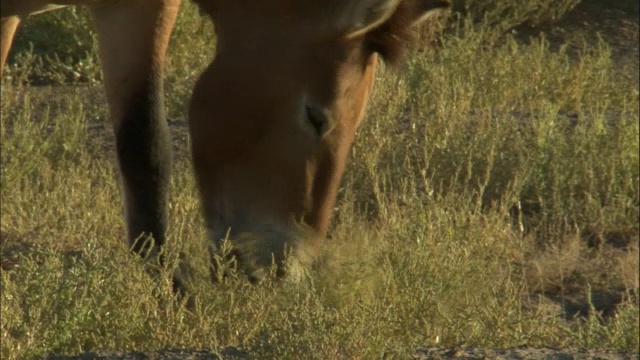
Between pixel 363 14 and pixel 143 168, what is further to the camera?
pixel 143 168

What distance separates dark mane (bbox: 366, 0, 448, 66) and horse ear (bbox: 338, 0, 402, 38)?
0.15 feet

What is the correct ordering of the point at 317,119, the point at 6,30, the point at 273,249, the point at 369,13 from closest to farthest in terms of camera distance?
the point at 369,13
the point at 317,119
the point at 273,249
the point at 6,30

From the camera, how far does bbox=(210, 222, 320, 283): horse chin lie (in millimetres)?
4926

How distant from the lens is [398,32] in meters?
4.74

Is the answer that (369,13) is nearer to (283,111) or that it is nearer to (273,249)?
(283,111)

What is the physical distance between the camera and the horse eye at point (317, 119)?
190 inches

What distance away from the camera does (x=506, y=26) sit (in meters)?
12.9

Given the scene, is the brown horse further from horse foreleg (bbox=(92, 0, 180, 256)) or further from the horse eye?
the horse eye

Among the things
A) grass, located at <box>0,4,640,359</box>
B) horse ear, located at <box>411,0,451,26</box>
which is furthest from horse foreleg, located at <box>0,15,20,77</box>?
horse ear, located at <box>411,0,451,26</box>

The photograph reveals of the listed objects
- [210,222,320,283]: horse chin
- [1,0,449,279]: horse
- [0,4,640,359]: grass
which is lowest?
[0,4,640,359]: grass

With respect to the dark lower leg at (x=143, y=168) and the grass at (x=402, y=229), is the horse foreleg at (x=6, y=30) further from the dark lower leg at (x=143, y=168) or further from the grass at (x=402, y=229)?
the grass at (x=402, y=229)

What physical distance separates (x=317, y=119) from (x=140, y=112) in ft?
5.16

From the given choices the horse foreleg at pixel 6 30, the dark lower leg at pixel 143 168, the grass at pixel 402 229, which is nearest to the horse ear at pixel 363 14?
the grass at pixel 402 229

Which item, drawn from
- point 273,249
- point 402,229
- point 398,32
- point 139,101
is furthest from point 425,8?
point 139,101
